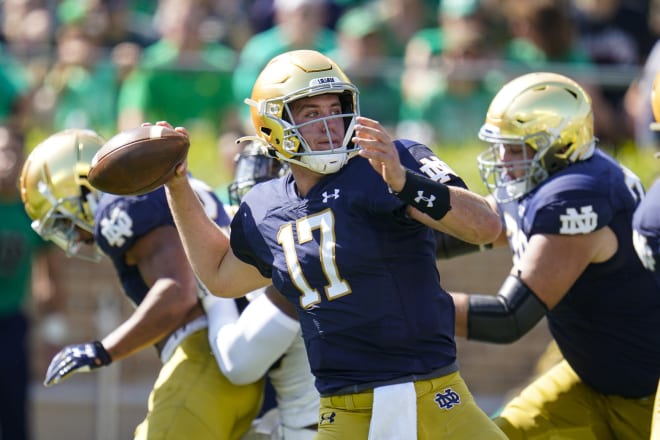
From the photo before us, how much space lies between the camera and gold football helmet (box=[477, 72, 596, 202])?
4852mm

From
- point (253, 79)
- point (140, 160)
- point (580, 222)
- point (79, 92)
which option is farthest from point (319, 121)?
point (79, 92)

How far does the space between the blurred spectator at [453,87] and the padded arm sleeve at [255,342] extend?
3.55m

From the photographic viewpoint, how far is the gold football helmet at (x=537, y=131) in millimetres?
4852

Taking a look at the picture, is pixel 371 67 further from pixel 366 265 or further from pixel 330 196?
pixel 366 265

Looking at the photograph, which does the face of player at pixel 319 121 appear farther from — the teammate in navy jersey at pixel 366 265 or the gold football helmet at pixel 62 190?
the gold football helmet at pixel 62 190

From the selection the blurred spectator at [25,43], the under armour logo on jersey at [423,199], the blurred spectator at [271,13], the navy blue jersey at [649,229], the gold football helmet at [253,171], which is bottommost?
the blurred spectator at [271,13]

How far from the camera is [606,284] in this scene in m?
4.73

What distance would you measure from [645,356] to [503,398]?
366 cm

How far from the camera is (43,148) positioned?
532 centimetres

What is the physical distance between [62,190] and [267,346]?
1.13m

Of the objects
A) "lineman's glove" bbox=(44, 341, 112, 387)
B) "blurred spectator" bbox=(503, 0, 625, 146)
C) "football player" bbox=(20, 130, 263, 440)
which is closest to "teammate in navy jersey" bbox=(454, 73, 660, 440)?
"football player" bbox=(20, 130, 263, 440)

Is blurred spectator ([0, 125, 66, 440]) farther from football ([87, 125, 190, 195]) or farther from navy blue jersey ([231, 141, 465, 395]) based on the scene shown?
navy blue jersey ([231, 141, 465, 395])

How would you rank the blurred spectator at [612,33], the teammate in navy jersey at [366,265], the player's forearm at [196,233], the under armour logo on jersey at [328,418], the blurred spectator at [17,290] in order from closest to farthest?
the teammate in navy jersey at [366,265]
the under armour logo on jersey at [328,418]
the player's forearm at [196,233]
the blurred spectator at [17,290]
the blurred spectator at [612,33]

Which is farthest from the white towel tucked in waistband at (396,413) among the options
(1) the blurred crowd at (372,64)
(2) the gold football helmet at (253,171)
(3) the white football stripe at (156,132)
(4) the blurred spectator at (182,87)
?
(4) the blurred spectator at (182,87)
